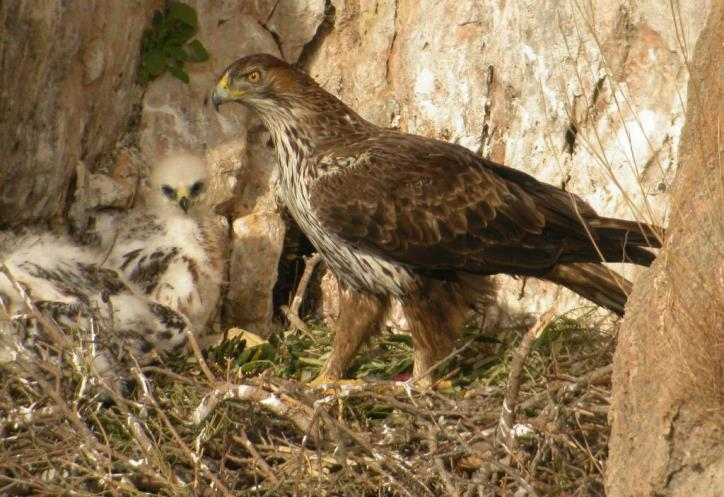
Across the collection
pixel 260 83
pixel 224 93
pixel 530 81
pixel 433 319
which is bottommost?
pixel 433 319

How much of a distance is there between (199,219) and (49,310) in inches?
60.1

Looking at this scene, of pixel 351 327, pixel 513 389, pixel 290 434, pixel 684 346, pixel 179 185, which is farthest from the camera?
pixel 179 185

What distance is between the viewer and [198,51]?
7.75 metres

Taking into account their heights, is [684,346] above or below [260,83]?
below

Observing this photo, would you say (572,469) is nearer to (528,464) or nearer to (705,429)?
(528,464)

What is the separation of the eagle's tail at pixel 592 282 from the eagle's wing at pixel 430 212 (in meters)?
0.14

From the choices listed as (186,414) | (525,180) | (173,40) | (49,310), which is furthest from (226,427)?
(173,40)

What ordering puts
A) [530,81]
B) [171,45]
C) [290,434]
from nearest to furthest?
1. [290,434]
2. [530,81]
3. [171,45]

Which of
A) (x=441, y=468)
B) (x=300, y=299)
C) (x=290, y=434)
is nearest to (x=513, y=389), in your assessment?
(x=441, y=468)

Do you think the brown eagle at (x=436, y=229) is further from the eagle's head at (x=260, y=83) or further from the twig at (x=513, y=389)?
the twig at (x=513, y=389)

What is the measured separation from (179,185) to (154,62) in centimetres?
76

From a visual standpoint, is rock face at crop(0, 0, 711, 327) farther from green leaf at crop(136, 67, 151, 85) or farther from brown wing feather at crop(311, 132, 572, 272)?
brown wing feather at crop(311, 132, 572, 272)

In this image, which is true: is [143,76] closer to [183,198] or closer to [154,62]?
[154,62]

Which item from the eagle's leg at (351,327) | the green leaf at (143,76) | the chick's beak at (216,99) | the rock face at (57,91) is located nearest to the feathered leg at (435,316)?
the eagle's leg at (351,327)
